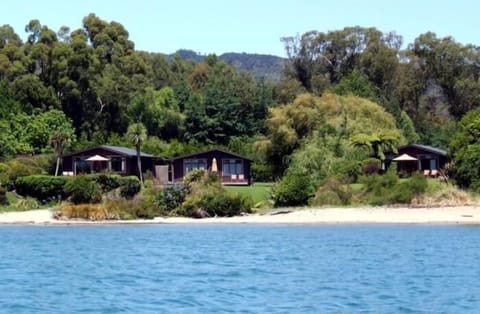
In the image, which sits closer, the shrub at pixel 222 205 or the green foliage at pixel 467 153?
the shrub at pixel 222 205

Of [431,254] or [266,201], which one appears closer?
[431,254]

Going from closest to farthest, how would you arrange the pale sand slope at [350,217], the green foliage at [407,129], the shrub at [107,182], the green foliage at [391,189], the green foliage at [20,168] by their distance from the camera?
the pale sand slope at [350,217] < the green foliage at [391,189] < the shrub at [107,182] < the green foliage at [20,168] < the green foliage at [407,129]

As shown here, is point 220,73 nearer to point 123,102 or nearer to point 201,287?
point 123,102

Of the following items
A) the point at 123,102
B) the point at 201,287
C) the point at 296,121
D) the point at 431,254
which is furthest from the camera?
the point at 123,102

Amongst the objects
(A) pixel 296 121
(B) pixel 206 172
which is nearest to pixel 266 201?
(B) pixel 206 172

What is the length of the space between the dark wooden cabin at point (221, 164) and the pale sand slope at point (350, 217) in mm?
20203

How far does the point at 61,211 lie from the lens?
6191 cm

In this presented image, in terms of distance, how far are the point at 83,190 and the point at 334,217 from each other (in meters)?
15.1

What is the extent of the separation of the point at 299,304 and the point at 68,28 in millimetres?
76738

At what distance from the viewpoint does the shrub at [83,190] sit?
62.5 metres

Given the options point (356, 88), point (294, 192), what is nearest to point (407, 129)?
point (356, 88)

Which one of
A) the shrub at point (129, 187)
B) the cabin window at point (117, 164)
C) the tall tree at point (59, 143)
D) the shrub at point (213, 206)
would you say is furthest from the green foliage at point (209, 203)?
the tall tree at point (59, 143)

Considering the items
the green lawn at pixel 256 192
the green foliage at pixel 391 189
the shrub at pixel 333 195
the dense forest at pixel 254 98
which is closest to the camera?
the green foliage at pixel 391 189

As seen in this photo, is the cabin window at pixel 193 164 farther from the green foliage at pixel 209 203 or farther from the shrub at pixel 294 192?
the shrub at pixel 294 192
